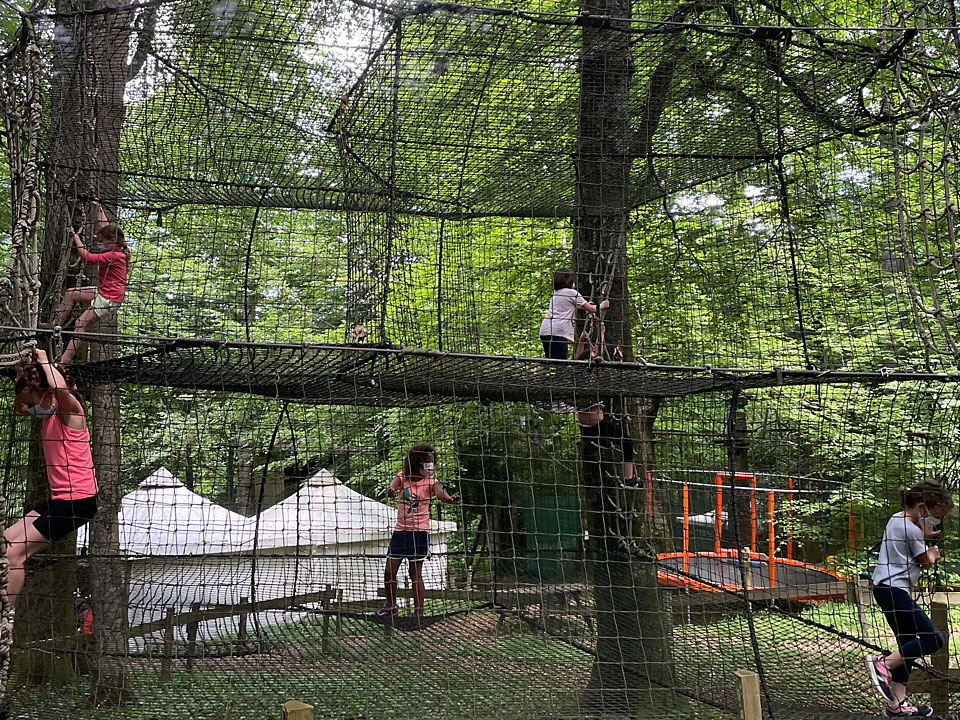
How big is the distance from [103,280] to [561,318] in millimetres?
2664

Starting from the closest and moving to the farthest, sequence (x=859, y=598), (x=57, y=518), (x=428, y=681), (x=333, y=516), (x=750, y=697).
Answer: (x=750, y=697) < (x=57, y=518) < (x=428, y=681) < (x=859, y=598) < (x=333, y=516)

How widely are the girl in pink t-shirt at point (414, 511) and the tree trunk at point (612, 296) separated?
105cm

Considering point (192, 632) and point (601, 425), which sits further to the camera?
point (601, 425)

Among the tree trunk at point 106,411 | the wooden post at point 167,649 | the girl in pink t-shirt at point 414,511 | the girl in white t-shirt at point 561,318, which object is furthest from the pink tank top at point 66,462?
the girl in white t-shirt at point 561,318

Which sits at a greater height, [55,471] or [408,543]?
[55,471]

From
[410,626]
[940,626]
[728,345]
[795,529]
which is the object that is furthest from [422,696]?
[795,529]

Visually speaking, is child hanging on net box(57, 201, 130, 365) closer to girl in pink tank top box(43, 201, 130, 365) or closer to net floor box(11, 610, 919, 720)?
girl in pink tank top box(43, 201, 130, 365)

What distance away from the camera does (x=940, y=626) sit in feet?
14.8

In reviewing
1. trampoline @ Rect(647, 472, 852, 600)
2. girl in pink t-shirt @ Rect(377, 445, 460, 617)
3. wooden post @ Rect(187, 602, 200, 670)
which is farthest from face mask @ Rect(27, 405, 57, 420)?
trampoline @ Rect(647, 472, 852, 600)

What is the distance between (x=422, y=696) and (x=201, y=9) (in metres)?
3.49

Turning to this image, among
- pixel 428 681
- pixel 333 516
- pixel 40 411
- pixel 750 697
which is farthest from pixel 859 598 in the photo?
pixel 333 516

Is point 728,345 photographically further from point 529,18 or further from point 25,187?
point 25,187

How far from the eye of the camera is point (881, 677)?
4.07 metres

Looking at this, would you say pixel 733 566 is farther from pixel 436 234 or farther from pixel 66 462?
pixel 66 462
